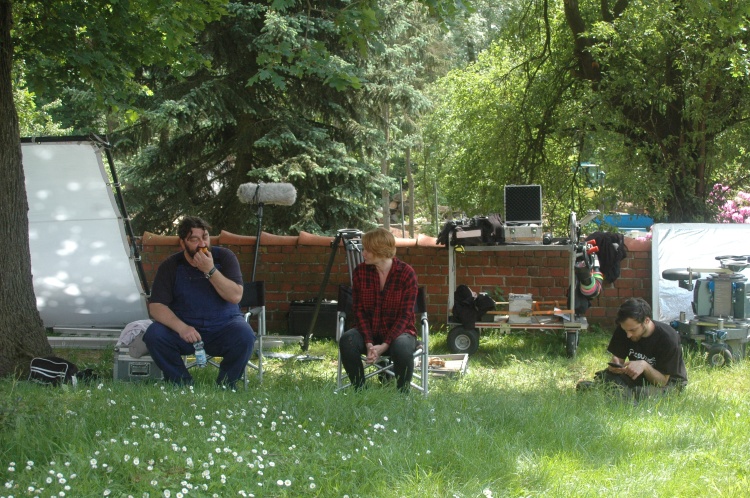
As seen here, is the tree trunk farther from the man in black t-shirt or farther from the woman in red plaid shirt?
the man in black t-shirt

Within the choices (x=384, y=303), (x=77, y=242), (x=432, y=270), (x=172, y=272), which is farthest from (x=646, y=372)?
(x=77, y=242)

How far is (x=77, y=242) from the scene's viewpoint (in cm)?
795

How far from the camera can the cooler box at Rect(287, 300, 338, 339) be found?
27.7 feet

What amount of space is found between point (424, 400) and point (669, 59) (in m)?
6.66

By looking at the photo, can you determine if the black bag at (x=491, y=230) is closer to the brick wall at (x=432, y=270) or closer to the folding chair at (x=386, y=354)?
the brick wall at (x=432, y=270)

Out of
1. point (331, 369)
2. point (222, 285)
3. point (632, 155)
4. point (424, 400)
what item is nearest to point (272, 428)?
point (424, 400)

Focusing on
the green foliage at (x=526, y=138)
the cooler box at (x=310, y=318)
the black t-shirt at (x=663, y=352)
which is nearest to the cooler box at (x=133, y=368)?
the cooler box at (x=310, y=318)

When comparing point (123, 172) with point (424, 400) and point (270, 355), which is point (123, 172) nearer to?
point (270, 355)

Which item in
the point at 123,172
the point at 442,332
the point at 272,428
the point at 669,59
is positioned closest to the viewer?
the point at 272,428

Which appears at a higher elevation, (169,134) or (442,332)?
(169,134)

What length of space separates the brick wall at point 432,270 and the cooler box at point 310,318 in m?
0.36

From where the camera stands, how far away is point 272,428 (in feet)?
13.0

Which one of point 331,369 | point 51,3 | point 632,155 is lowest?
point 331,369

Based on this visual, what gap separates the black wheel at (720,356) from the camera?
688 cm
